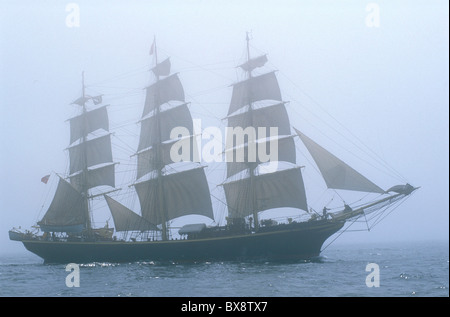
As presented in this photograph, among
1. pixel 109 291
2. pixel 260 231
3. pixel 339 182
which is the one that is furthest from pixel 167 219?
pixel 109 291

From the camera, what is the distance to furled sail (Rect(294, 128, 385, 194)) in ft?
136

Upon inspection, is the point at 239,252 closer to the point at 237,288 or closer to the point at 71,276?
the point at 71,276

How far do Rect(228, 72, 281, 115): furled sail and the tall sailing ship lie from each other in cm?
12

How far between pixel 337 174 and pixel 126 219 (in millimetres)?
25539

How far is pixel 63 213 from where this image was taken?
5500 cm

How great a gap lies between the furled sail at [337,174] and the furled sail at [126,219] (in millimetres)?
20821

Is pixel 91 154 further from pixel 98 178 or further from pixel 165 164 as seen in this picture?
pixel 165 164

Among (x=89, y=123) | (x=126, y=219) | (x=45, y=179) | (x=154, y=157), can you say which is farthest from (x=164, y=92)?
(x=45, y=179)

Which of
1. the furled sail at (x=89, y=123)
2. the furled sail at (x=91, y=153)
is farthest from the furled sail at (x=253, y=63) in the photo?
the furled sail at (x=91, y=153)

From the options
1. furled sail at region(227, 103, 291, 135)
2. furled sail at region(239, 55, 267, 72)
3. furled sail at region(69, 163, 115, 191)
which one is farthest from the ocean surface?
furled sail at region(239, 55, 267, 72)

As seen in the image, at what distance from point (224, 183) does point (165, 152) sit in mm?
8430

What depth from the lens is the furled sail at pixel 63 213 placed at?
5453 cm
